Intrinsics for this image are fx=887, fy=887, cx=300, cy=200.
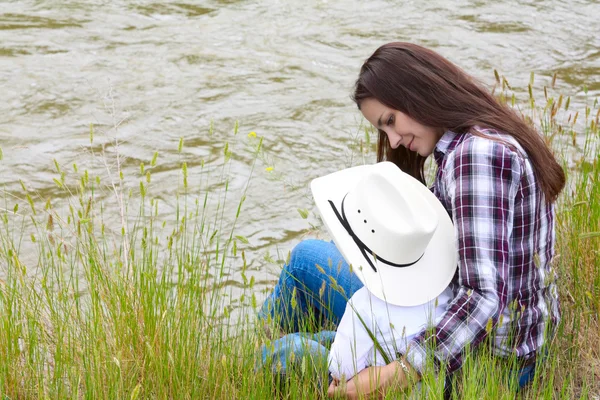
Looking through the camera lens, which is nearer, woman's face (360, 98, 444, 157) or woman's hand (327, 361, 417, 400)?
woman's hand (327, 361, 417, 400)

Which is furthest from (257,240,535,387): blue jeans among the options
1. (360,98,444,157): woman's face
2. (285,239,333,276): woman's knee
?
(360,98,444,157): woman's face

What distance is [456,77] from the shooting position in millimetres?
2768

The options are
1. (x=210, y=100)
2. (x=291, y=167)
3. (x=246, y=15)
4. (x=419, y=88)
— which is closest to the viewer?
(x=419, y=88)

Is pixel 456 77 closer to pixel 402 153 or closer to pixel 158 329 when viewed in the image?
pixel 402 153

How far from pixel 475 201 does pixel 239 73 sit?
5.06 metres

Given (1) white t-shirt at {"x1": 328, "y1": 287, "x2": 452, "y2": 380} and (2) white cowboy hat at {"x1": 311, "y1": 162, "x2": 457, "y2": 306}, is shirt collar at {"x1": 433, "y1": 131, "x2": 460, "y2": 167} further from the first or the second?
(1) white t-shirt at {"x1": 328, "y1": 287, "x2": 452, "y2": 380}

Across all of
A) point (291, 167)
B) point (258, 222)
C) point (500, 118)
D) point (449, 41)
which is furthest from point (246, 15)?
point (500, 118)

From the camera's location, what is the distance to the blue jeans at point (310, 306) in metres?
2.54

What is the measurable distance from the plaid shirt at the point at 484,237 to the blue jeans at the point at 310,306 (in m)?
0.27

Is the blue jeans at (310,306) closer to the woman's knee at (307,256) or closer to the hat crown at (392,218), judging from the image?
the woman's knee at (307,256)

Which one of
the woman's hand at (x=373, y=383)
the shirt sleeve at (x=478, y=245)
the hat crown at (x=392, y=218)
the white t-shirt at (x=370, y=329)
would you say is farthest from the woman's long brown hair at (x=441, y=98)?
the woman's hand at (x=373, y=383)

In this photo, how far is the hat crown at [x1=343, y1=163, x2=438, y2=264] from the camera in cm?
250

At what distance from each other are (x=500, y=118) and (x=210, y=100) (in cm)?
436

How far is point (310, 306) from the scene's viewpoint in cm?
305
